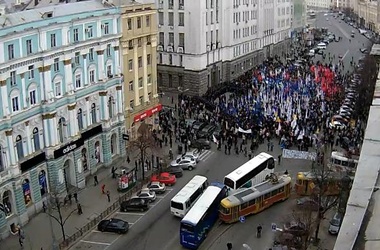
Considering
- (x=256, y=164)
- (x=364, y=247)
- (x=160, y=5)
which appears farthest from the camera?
(x=160, y=5)

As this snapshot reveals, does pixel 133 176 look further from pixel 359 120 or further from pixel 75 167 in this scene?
pixel 359 120

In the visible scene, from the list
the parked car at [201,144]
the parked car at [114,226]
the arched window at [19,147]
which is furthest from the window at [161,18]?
the parked car at [114,226]

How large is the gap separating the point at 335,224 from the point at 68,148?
21229mm

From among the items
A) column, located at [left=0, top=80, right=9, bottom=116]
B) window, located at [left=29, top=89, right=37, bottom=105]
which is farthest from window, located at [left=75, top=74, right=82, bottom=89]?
column, located at [left=0, top=80, right=9, bottom=116]

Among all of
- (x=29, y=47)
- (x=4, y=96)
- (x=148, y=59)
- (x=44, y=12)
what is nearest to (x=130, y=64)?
(x=148, y=59)

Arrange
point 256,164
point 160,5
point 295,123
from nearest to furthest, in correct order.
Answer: point 256,164 < point 295,123 < point 160,5

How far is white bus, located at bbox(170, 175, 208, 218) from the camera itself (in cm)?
4038

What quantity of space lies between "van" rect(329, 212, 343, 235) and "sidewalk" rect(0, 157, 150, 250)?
16677 mm

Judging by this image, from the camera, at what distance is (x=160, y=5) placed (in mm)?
75812

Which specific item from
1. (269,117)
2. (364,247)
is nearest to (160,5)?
(269,117)

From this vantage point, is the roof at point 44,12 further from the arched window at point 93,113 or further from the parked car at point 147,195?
the parked car at point 147,195

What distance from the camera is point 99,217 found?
41.2 m

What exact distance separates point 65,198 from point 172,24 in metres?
37.4

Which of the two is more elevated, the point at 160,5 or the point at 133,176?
the point at 160,5
